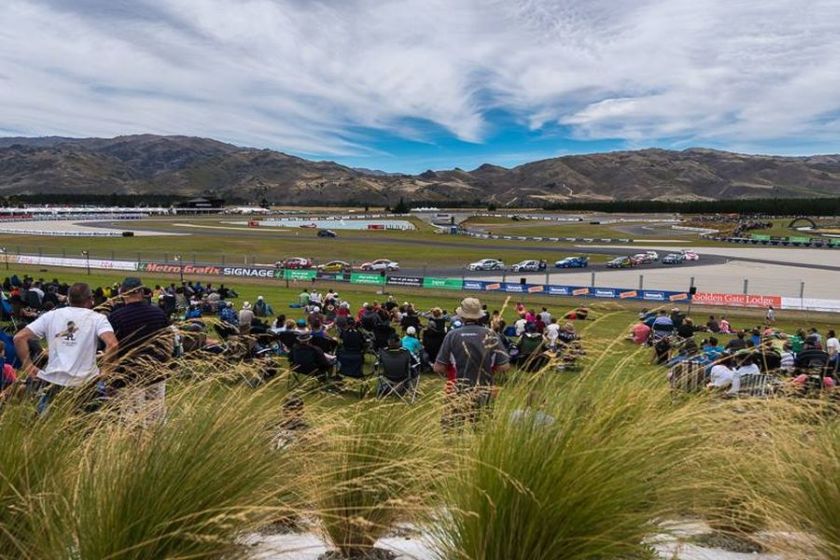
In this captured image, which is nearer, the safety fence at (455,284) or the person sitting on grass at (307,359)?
the person sitting on grass at (307,359)

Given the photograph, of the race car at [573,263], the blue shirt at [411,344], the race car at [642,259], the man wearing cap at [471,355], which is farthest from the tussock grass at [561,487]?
the race car at [642,259]

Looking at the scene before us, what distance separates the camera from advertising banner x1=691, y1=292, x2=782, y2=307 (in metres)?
28.6

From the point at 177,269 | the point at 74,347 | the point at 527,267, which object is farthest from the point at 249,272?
the point at 74,347

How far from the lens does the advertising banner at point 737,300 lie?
93.9ft

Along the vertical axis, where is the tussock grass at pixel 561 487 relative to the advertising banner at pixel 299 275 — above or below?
above

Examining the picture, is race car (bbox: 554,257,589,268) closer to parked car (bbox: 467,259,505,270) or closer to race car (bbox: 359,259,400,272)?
parked car (bbox: 467,259,505,270)

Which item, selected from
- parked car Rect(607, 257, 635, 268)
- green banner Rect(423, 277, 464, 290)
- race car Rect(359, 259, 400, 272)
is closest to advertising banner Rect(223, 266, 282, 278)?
green banner Rect(423, 277, 464, 290)

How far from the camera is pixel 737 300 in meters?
29.1

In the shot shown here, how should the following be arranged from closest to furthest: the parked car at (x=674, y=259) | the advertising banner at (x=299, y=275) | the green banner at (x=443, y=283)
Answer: the green banner at (x=443, y=283) → the advertising banner at (x=299, y=275) → the parked car at (x=674, y=259)

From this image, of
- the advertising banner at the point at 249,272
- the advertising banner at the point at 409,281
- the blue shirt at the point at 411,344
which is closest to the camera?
the blue shirt at the point at 411,344

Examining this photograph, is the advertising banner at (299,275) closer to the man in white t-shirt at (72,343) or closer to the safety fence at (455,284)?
the safety fence at (455,284)

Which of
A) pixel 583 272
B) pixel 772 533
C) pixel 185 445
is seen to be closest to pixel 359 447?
pixel 185 445

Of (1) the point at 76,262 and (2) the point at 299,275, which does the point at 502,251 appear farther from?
(1) the point at 76,262

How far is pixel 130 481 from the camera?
208 centimetres
